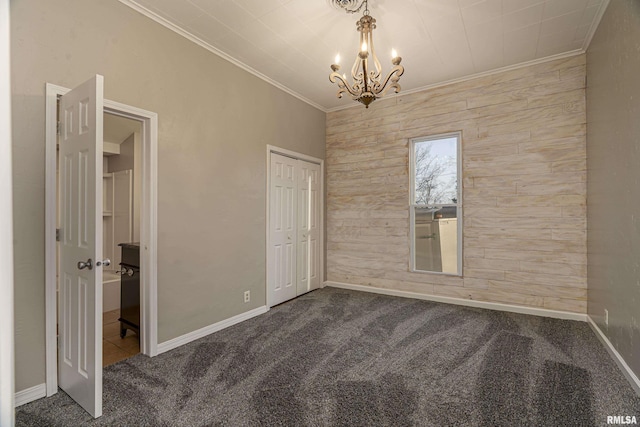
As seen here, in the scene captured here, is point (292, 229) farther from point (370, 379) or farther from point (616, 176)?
point (616, 176)

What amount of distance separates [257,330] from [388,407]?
1.66 meters

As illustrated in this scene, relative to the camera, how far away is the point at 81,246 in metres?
1.91

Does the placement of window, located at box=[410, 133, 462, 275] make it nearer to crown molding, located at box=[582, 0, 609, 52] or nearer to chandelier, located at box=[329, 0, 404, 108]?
crown molding, located at box=[582, 0, 609, 52]

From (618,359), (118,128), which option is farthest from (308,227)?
(618,359)

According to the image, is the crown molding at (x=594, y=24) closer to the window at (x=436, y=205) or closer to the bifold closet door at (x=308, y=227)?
the window at (x=436, y=205)

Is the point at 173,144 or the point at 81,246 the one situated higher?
the point at 173,144

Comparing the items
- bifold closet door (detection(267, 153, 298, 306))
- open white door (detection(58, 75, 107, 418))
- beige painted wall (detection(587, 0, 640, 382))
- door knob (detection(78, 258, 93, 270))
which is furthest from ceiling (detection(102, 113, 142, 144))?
beige painted wall (detection(587, 0, 640, 382))

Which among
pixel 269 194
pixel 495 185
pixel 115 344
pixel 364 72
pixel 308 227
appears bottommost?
pixel 115 344

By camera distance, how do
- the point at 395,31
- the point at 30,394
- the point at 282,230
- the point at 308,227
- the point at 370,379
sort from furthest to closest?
1. the point at 308,227
2. the point at 282,230
3. the point at 395,31
4. the point at 370,379
5. the point at 30,394

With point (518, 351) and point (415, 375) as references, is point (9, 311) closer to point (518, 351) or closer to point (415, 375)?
point (415, 375)

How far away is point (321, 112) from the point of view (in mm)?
5023

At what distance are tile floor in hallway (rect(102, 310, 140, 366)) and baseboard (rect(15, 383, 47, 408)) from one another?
0.47 m

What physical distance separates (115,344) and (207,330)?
32.6 inches

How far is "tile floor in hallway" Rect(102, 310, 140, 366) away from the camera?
2.62 metres
